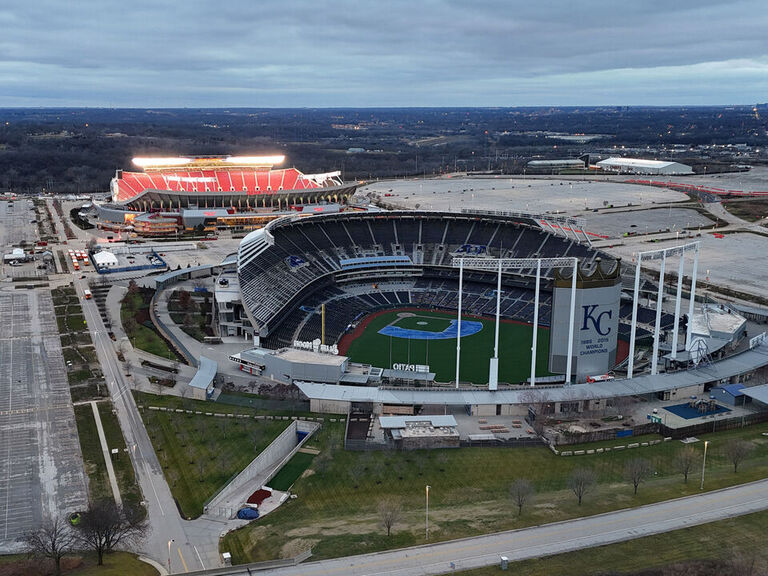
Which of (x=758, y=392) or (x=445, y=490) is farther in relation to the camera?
(x=758, y=392)

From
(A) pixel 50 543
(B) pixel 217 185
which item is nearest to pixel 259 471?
(A) pixel 50 543

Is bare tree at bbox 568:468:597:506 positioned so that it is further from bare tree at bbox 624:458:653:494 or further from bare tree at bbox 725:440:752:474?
bare tree at bbox 725:440:752:474

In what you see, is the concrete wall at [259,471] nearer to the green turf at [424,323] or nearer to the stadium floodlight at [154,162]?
the green turf at [424,323]

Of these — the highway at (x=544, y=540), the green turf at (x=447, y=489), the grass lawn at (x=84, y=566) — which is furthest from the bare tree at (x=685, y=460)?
the grass lawn at (x=84, y=566)

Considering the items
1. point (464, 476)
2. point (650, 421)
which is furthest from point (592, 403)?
point (464, 476)

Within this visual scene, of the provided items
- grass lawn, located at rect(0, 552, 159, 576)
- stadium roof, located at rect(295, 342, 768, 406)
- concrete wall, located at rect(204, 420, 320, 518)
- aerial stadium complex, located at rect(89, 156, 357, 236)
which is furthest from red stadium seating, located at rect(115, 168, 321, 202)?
grass lawn, located at rect(0, 552, 159, 576)

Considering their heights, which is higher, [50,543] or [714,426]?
[50,543]

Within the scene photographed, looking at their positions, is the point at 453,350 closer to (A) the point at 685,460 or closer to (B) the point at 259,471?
(A) the point at 685,460
